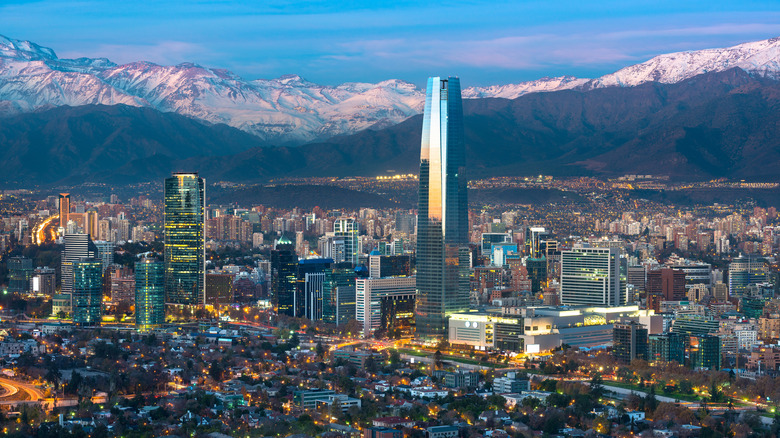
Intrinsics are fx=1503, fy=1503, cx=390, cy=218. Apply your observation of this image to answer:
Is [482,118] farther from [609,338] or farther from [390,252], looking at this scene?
[609,338]

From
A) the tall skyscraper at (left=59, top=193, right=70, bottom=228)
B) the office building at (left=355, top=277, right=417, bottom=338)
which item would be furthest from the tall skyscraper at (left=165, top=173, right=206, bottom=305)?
the tall skyscraper at (left=59, top=193, right=70, bottom=228)

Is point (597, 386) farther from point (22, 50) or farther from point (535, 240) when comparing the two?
point (22, 50)

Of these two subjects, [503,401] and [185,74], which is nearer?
[503,401]

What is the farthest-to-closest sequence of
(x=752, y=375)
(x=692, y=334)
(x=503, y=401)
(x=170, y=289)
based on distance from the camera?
(x=170, y=289) < (x=692, y=334) < (x=752, y=375) < (x=503, y=401)

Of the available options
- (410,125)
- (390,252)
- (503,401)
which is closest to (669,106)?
(410,125)

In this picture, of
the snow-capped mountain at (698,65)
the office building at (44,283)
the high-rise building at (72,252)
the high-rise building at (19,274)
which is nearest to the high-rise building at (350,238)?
the high-rise building at (72,252)

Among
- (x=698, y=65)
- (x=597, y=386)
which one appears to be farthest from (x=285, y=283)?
(x=698, y=65)

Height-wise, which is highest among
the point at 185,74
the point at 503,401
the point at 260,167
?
the point at 185,74
